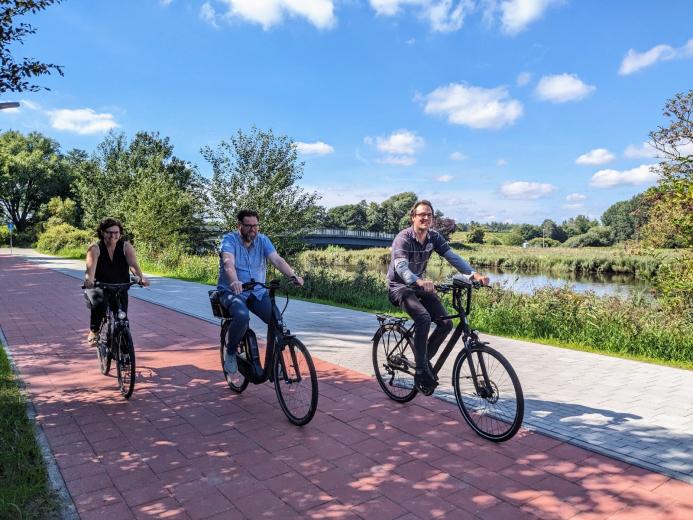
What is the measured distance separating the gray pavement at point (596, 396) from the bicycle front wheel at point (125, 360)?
2.54 m

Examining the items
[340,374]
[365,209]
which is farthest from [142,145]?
[365,209]

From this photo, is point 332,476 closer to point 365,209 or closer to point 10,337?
point 10,337

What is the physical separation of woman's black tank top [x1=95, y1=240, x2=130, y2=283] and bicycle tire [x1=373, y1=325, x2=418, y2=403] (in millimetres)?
2847

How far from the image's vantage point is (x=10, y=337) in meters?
7.95

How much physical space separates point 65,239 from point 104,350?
39.8 m

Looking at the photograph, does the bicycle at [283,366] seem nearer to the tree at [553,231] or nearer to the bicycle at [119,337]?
the bicycle at [119,337]

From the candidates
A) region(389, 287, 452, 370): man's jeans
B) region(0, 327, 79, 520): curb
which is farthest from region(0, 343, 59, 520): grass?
region(389, 287, 452, 370): man's jeans

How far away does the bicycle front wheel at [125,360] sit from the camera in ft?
16.1

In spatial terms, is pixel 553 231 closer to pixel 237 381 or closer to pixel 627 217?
pixel 627 217

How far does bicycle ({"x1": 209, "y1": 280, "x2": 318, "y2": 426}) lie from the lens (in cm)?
417

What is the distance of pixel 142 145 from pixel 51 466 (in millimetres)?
48354

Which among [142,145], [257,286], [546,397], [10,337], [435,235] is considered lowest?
A: [10,337]

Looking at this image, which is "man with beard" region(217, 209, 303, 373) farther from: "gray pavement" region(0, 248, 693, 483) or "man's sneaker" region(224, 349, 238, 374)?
"gray pavement" region(0, 248, 693, 483)

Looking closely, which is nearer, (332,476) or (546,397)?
(332,476)
